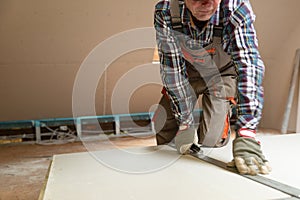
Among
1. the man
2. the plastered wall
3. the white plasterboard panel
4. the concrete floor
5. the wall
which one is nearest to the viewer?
the white plasterboard panel

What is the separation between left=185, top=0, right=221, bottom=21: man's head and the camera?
1.23 m

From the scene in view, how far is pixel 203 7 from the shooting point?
125cm

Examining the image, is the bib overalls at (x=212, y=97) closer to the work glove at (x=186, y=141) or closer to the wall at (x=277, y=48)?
the work glove at (x=186, y=141)

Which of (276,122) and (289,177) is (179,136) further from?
(276,122)

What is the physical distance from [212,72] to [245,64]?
552 mm

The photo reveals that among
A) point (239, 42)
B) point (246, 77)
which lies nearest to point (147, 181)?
point (246, 77)

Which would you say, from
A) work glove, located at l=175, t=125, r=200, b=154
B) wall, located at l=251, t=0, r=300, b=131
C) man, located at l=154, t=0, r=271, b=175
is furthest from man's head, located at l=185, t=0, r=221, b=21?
wall, located at l=251, t=0, r=300, b=131

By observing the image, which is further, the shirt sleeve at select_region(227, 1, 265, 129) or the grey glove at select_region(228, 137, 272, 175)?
the shirt sleeve at select_region(227, 1, 265, 129)

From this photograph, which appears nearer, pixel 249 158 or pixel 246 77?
pixel 249 158

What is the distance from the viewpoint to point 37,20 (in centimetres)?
271

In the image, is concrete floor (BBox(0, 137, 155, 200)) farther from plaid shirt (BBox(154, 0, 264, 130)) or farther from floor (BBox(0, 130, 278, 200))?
plaid shirt (BBox(154, 0, 264, 130))

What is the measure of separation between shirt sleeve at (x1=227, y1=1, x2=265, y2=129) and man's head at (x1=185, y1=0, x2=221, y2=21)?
0.37 ft

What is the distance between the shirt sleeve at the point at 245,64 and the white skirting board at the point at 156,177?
0.80 ft

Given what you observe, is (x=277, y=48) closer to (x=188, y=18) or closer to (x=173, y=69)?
(x=173, y=69)
